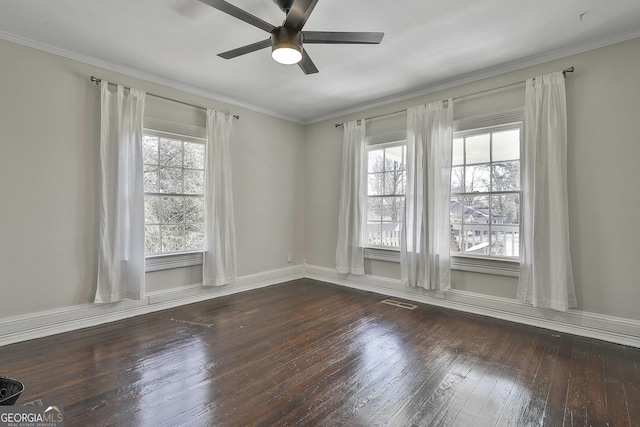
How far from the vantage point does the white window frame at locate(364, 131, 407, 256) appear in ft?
14.5

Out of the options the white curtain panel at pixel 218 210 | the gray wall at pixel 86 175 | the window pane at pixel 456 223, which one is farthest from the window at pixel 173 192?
the window pane at pixel 456 223

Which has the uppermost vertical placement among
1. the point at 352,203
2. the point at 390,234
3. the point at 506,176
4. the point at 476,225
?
the point at 506,176

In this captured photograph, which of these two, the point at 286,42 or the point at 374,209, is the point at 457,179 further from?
the point at 286,42

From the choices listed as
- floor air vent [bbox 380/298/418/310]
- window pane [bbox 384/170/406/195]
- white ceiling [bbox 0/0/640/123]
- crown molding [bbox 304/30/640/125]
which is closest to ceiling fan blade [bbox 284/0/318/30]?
white ceiling [bbox 0/0/640/123]

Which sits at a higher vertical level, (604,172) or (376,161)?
(376,161)

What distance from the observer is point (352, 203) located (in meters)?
4.80

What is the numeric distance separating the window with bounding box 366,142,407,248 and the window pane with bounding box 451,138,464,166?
69 cm

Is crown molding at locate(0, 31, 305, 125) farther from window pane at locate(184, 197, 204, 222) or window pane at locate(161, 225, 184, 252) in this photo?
window pane at locate(161, 225, 184, 252)

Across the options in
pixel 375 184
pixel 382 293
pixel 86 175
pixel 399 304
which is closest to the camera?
pixel 86 175

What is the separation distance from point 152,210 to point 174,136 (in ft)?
3.30

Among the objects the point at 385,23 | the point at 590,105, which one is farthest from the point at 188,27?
the point at 590,105

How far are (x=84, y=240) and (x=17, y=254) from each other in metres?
0.52

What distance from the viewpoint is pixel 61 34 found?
2.82 metres

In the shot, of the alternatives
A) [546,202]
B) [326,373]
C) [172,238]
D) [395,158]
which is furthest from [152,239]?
[546,202]
